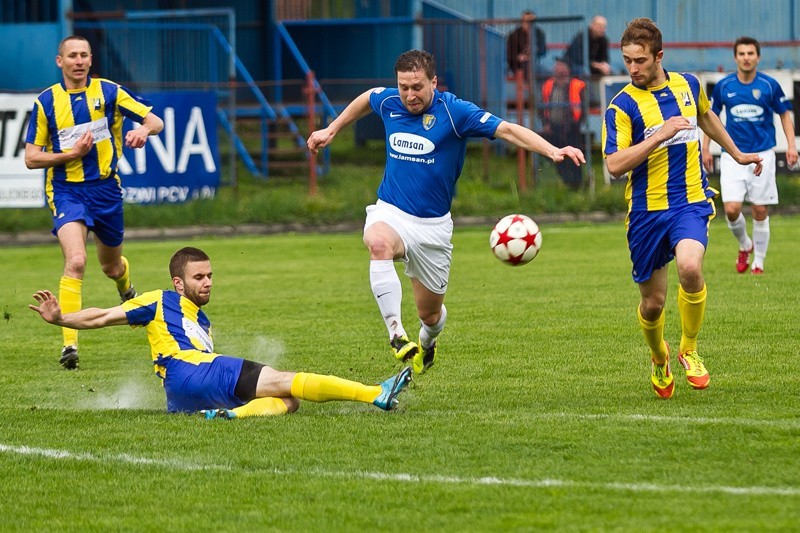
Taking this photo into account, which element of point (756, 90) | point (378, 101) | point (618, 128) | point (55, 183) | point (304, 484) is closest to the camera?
point (304, 484)

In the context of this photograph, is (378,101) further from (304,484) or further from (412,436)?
(304,484)

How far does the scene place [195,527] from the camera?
206 inches

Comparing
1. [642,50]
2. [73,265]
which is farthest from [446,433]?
[73,265]

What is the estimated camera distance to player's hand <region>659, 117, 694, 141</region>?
7234mm

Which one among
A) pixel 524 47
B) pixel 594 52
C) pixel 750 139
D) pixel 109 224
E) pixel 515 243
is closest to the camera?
pixel 515 243

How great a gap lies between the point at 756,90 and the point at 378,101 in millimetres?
6994

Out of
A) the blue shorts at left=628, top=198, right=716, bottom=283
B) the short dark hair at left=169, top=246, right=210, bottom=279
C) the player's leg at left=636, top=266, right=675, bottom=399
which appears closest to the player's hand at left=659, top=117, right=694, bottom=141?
the blue shorts at left=628, top=198, right=716, bottom=283

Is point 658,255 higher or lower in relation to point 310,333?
higher

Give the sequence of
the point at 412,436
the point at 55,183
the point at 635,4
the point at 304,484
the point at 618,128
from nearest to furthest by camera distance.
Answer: the point at 304,484, the point at 412,436, the point at 618,128, the point at 55,183, the point at 635,4

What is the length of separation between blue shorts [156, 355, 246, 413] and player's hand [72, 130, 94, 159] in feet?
9.47

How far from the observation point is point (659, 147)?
766cm

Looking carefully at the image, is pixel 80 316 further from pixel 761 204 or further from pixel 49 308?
pixel 761 204

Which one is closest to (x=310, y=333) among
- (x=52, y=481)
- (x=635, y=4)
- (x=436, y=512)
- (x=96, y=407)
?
(x=96, y=407)

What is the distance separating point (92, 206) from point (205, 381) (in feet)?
10.9
